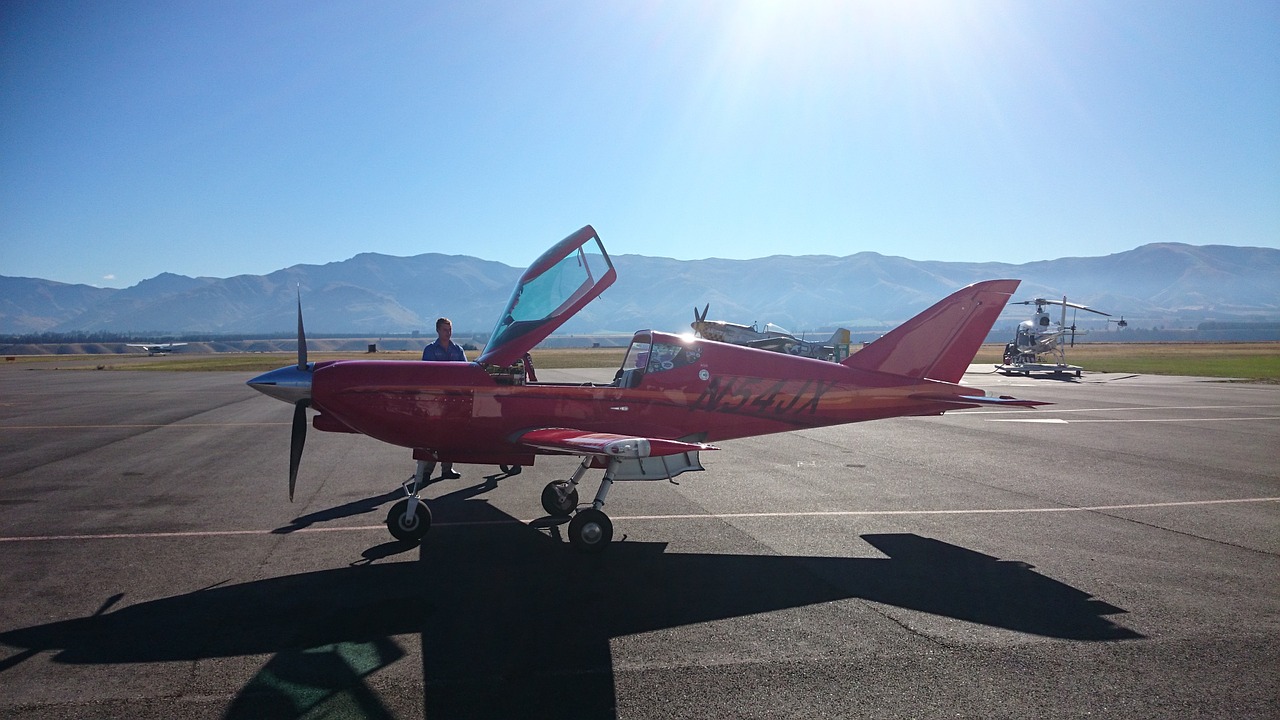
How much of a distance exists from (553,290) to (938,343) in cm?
537

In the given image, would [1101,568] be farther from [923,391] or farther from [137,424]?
[137,424]

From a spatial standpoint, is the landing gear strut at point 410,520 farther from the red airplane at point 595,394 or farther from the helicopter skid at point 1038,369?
the helicopter skid at point 1038,369

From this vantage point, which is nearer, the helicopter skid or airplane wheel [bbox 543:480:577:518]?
airplane wheel [bbox 543:480:577:518]

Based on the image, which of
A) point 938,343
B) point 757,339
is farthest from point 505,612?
point 757,339

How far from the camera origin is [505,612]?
18.4ft

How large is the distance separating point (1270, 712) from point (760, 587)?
3.48m

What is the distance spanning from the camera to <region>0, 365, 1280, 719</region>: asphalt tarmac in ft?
14.0

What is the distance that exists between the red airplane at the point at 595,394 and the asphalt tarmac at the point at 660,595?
39.2 inches

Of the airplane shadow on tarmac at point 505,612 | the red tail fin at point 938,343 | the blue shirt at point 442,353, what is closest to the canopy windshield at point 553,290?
the blue shirt at point 442,353

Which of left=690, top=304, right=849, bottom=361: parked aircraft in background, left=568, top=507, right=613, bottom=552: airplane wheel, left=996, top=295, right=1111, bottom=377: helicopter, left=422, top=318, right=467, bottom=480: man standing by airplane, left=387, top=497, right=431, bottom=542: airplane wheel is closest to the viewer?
left=568, top=507, right=613, bottom=552: airplane wheel

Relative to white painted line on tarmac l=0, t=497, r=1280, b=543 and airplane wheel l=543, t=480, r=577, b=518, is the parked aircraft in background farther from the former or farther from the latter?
airplane wheel l=543, t=480, r=577, b=518

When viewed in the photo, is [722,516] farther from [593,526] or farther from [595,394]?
[595,394]

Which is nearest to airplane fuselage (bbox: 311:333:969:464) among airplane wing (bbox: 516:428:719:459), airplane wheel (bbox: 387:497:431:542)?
airplane wing (bbox: 516:428:719:459)

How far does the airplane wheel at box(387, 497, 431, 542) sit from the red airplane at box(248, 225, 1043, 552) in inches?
0.5
